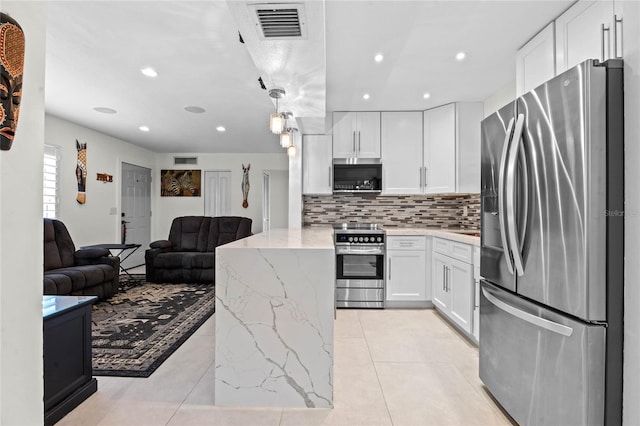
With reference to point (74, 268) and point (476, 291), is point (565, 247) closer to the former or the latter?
point (476, 291)

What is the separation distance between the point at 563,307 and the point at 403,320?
7.27ft

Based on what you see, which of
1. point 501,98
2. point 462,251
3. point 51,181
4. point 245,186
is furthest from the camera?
point 245,186

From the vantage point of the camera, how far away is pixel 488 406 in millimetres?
1915

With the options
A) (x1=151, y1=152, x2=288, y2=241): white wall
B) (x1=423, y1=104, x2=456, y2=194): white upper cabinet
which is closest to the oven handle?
(x1=423, y1=104, x2=456, y2=194): white upper cabinet

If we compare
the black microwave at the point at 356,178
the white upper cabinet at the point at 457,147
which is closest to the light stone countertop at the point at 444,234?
the white upper cabinet at the point at 457,147

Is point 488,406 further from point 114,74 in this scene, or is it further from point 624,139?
point 114,74

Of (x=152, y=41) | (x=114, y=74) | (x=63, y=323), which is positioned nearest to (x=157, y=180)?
(x=114, y=74)

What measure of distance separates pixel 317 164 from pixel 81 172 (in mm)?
3646

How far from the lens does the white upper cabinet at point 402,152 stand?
4164 mm

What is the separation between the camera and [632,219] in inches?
49.3

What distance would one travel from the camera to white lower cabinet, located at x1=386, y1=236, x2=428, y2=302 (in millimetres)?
3828

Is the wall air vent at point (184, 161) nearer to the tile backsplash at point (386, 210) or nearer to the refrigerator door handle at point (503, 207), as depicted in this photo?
the tile backsplash at point (386, 210)

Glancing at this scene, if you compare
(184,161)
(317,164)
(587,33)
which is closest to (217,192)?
(184,161)

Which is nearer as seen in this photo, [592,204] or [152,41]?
[592,204]
